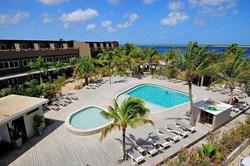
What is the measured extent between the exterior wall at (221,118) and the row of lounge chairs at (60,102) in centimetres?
1572

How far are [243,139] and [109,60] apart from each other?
26.5m

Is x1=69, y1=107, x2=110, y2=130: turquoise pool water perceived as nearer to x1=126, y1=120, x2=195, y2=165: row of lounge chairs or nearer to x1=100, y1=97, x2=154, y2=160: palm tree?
x1=126, y1=120, x2=195, y2=165: row of lounge chairs

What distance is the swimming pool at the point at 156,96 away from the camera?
22.4 metres

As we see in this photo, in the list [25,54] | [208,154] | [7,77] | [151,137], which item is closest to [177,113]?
[151,137]

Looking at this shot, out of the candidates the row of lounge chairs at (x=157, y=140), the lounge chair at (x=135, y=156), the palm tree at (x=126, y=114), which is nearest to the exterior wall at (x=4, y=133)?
the palm tree at (x=126, y=114)

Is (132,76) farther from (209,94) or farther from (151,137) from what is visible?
(151,137)

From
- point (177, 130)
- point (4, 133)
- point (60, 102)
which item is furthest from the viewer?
point (60, 102)

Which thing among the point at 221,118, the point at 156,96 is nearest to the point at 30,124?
the point at 221,118

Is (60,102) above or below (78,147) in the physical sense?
above

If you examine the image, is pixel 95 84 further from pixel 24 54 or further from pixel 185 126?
pixel 185 126

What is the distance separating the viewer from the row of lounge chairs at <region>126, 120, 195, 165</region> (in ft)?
36.1

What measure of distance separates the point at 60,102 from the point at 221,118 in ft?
57.0

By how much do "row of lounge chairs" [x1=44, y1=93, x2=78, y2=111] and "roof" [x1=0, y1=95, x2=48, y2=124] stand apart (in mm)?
4272

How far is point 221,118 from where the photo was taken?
48.2ft
